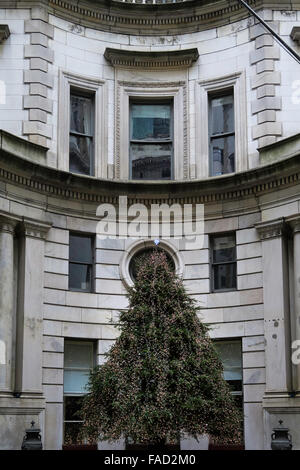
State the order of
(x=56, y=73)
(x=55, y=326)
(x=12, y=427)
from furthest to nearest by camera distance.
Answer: (x=56, y=73) → (x=55, y=326) → (x=12, y=427)

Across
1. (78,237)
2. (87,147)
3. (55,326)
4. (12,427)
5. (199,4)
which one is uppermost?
(199,4)

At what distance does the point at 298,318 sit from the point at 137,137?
728cm

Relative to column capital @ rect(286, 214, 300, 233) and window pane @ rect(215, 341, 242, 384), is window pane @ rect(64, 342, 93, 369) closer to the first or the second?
window pane @ rect(215, 341, 242, 384)

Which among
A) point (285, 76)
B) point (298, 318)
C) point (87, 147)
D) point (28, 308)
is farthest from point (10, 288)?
point (285, 76)

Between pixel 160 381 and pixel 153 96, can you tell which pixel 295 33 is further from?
pixel 160 381

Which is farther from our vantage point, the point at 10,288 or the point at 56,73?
the point at 56,73

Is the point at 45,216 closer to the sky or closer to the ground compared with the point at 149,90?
closer to the ground

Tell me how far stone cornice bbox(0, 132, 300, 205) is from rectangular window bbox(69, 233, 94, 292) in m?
1.12

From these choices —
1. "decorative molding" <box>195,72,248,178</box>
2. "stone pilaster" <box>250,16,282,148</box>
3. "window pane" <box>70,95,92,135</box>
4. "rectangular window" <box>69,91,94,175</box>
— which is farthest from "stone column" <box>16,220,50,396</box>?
"stone pilaster" <box>250,16,282,148</box>

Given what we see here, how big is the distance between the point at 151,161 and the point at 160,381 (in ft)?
29.9

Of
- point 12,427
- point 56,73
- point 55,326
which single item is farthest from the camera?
point 56,73

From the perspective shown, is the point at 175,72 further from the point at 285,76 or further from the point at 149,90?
the point at 285,76

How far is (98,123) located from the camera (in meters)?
24.6

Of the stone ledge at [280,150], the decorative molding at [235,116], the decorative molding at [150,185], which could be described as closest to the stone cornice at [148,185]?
the decorative molding at [150,185]
